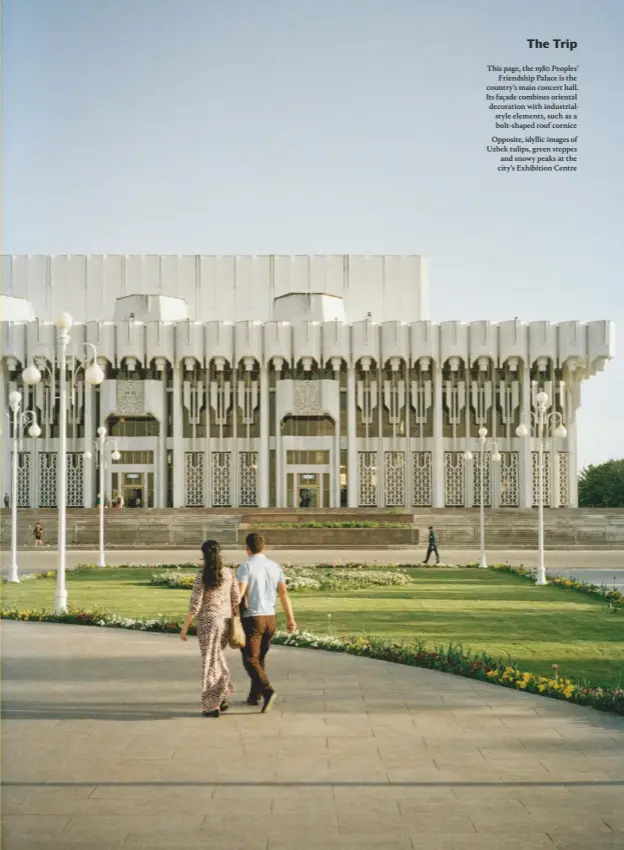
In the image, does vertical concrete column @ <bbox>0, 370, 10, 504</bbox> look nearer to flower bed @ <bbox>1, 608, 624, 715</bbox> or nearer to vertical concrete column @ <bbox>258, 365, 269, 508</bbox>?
vertical concrete column @ <bbox>258, 365, 269, 508</bbox>

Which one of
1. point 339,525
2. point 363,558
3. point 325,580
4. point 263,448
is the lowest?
point 363,558

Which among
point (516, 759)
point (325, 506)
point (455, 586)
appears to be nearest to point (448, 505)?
point (325, 506)

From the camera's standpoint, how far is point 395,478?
6606cm

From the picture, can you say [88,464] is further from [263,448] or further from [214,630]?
[214,630]

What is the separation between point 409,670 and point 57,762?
5803mm

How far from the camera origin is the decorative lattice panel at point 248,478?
66.0 metres

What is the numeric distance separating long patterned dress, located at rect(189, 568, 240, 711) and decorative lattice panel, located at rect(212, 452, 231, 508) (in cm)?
5551

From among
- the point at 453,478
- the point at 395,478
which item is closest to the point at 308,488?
the point at 395,478

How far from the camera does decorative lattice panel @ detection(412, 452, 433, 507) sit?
65.8 meters

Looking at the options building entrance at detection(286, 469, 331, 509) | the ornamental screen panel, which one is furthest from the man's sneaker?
the ornamental screen panel

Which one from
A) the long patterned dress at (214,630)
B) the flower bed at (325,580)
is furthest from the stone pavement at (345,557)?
the long patterned dress at (214,630)

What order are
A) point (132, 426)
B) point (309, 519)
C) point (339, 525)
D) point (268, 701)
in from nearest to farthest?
point (268, 701) < point (339, 525) < point (309, 519) < point (132, 426)

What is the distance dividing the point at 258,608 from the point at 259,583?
251 millimetres

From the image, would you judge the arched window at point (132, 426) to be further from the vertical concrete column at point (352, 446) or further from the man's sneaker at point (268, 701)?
the man's sneaker at point (268, 701)
